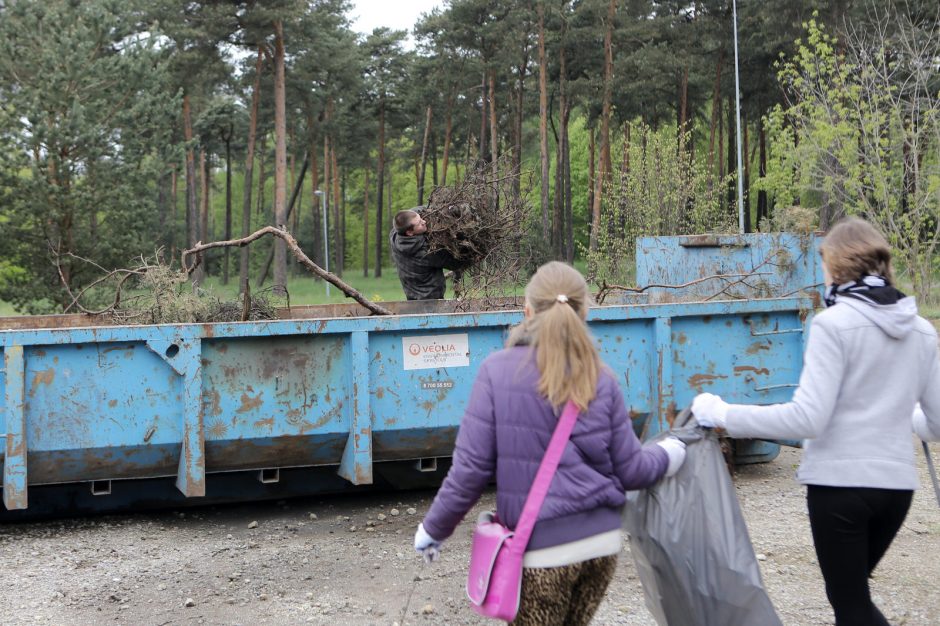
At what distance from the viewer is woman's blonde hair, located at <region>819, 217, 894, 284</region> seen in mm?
2898

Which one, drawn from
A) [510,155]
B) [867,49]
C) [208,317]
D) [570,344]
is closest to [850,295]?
[570,344]

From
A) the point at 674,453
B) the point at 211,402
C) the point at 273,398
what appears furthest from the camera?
the point at 273,398

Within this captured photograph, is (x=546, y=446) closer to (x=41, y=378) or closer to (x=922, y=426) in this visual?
(x=922, y=426)

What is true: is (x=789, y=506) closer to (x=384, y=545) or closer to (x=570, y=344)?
(x=384, y=545)

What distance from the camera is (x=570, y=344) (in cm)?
266

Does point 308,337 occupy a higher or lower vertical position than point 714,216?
lower

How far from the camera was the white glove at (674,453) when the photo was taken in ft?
10.1

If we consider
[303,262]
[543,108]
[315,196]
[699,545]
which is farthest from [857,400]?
[315,196]

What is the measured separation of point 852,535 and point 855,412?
0.38m

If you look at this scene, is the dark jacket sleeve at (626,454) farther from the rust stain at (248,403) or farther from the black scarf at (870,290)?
the rust stain at (248,403)

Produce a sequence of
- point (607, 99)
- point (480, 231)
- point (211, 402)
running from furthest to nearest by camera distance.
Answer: point (607, 99)
point (480, 231)
point (211, 402)

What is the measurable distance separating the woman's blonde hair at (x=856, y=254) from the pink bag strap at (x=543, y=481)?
0.97 meters

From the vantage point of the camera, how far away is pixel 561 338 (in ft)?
8.67

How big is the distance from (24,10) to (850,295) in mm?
20344
